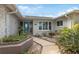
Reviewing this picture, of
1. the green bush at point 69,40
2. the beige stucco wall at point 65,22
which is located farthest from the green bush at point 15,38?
the green bush at point 69,40

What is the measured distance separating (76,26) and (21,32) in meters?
2.15

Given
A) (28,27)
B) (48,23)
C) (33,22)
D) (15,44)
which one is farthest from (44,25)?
(15,44)

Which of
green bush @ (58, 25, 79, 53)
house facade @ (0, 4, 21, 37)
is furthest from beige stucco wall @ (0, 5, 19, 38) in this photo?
green bush @ (58, 25, 79, 53)

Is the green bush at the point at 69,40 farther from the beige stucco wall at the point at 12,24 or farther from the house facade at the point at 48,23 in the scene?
the beige stucco wall at the point at 12,24

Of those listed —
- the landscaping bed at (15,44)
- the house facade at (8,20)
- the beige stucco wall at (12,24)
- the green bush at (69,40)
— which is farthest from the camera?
the beige stucco wall at (12,24)

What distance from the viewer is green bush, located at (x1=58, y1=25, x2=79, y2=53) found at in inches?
299

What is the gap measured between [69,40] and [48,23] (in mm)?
1075

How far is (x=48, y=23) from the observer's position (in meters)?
7.87

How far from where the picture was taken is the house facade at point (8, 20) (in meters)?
7.69

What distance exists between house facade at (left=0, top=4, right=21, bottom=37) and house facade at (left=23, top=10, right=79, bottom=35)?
17.4 inches

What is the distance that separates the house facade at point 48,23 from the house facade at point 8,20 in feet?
1.45

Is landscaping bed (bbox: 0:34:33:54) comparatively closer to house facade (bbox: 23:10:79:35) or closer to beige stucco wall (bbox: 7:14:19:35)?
beige stucco wall (bbox: 7:14:19:35)
